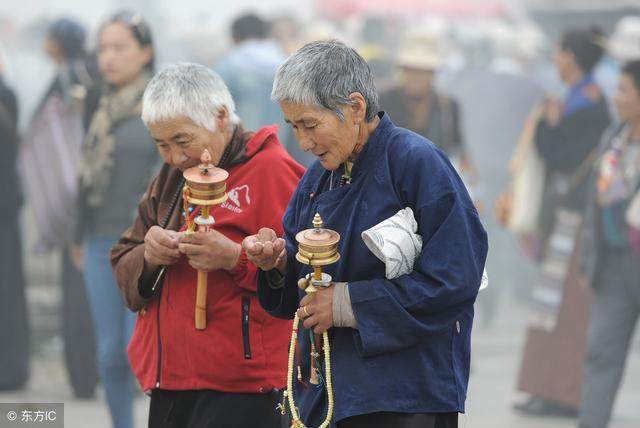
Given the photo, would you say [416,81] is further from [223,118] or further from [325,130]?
[325,130]

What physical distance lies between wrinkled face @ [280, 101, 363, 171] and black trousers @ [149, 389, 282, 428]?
3.08 feet

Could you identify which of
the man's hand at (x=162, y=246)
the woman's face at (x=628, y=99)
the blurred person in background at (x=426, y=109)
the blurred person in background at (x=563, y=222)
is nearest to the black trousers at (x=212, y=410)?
the man's hand at (x=162, y=246)

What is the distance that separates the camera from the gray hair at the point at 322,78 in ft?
9.91

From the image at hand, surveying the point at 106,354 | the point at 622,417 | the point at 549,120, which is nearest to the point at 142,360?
the point at 106,354

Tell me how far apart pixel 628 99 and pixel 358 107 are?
3.37 metres

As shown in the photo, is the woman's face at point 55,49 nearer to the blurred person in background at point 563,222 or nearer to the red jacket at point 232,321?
the blurred person in background at point 563,222

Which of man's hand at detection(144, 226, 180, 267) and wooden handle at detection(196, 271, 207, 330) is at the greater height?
man's hand at detection(144, 226, 180, 267)

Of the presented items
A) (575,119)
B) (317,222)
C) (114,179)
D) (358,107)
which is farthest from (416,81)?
(317,222)

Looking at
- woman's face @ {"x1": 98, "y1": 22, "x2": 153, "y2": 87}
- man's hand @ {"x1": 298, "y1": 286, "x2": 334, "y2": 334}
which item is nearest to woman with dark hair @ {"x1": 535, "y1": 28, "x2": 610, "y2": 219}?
woman's face @ {"x1": 98, "y1": 22, "x2": 153, "y2": 87}

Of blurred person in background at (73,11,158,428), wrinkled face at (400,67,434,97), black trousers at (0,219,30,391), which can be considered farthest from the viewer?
wrinkled face at (400,67,434,97)

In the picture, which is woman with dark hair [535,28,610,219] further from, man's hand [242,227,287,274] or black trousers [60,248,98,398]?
man's hand [242,227,287,274]

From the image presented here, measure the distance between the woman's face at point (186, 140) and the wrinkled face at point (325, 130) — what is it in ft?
2.04

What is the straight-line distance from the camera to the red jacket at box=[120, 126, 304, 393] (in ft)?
12.0

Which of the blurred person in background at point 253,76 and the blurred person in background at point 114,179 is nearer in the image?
the blurred person in background at point 114,179
